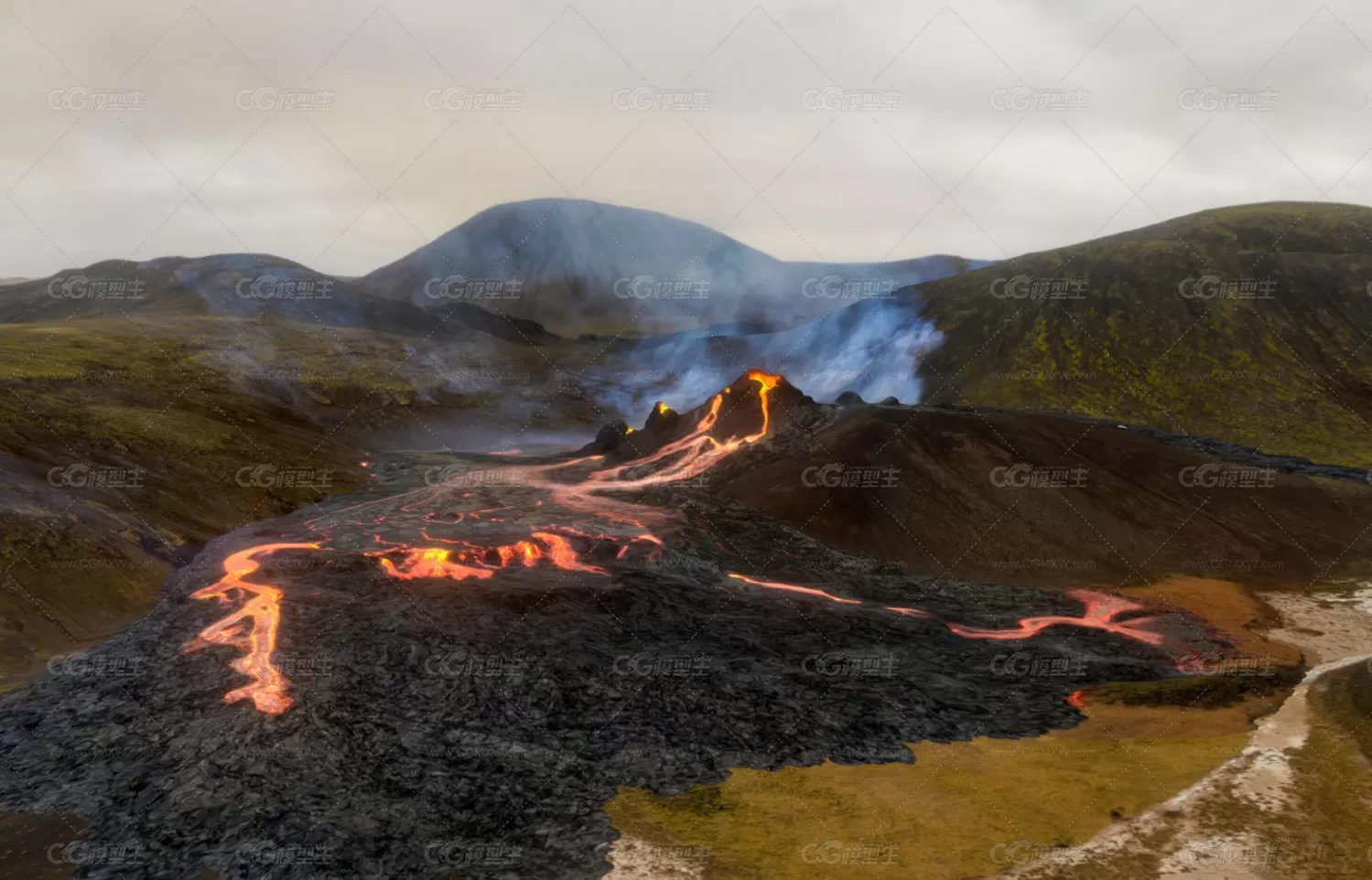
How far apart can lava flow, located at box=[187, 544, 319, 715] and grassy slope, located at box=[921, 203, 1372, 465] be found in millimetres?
87706

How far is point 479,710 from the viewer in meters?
26.6

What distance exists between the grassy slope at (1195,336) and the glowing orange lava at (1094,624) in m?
59.3

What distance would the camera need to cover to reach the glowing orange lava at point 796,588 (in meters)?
40.2

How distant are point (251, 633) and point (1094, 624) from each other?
36.4 meters

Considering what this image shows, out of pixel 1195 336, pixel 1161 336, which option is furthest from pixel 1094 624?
pixel 1195 336

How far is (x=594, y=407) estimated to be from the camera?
13350 centimetres

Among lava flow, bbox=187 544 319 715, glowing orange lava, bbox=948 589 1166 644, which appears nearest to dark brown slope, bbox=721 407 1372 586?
glowing orange lava, bbox=948 589 1166 644

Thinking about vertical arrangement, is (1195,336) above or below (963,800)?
above

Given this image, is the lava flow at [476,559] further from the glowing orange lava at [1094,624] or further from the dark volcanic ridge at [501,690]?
the glowing orange lava at [1094,624]

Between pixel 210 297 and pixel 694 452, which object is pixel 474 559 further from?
pixel 210 297

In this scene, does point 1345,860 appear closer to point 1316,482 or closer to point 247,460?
point 1316,482

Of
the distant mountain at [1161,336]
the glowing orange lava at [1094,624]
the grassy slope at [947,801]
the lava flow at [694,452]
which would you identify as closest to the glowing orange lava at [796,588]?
the glowing orange lava at [1094,624]

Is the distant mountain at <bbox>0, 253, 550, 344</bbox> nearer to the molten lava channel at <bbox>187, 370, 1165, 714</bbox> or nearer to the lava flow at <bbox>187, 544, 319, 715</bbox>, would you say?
the molten lava channel at <bbox>187, 370, 1165, 714</bbox>

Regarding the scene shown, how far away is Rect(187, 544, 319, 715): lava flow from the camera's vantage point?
26109 mm
